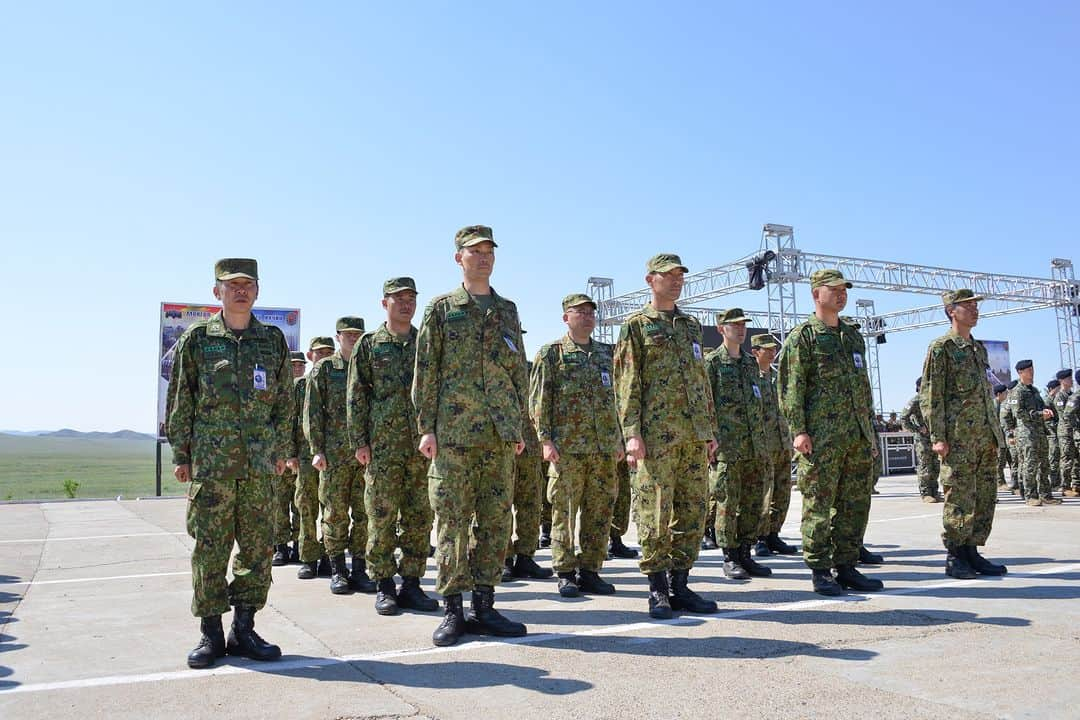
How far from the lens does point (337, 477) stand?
20.9 ft

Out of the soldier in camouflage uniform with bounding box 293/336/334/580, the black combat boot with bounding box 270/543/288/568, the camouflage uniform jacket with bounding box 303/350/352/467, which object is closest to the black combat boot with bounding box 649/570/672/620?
Answer: the camouflage uniform jacket with bounding box 303/350/352/467

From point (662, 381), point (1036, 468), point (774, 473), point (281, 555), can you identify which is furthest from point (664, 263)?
point (1036, 468)

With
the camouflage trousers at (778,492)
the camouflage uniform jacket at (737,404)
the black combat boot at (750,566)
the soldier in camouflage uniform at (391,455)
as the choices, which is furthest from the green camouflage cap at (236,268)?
the camouflage trousers at (778,492)

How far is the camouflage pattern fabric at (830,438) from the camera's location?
5.42 meters

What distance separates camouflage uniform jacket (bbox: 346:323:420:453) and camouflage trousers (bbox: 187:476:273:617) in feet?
4.63

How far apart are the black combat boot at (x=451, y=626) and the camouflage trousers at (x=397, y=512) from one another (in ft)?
3.24

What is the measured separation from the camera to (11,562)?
8.26 meters

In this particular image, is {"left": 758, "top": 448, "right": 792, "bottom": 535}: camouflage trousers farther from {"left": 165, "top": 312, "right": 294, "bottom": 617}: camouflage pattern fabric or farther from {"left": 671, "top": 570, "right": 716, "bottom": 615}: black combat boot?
{"left": 165, "top": 312, "right": 294, "bottom": 617}: camouflage pattern fabric

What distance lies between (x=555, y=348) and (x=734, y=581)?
2248 mm

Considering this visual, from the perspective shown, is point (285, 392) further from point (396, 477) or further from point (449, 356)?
point (396, 477)

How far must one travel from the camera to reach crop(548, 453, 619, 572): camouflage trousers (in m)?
5.80

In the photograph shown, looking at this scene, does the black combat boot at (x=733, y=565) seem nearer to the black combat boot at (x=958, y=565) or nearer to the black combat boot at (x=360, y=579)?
the black combat boot at (x=958, y=565)

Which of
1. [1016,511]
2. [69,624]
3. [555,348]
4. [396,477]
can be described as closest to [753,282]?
[1016,511]

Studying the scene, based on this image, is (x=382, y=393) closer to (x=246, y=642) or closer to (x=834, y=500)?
(x=246, y=642)
